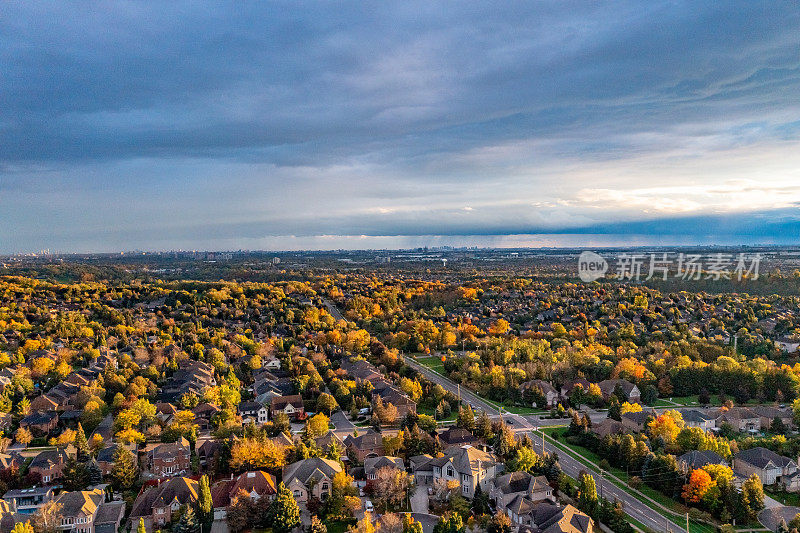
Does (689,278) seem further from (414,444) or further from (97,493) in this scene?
(97,493)

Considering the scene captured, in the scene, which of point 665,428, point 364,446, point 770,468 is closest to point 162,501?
point 364,446

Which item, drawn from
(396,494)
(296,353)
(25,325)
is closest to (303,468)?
(396,494)

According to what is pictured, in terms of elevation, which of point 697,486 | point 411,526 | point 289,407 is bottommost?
point 289,407

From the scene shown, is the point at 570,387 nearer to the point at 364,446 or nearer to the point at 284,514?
the point at 364,446

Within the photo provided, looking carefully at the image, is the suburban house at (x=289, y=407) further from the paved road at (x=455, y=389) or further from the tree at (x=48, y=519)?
the tree at (x=48, y=519)

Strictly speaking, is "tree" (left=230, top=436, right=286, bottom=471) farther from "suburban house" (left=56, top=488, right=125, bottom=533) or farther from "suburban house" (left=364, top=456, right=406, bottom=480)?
"suburban house" (left=56, top=488, right=125, bottom=533)

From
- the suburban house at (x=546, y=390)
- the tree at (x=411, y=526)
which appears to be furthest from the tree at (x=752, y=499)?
the suburban house at (x=546, y=390)

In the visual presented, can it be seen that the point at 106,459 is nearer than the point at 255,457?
No
